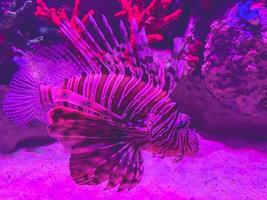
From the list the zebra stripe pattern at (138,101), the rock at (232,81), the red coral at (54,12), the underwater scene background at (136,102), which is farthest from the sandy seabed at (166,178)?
the red coral at (54,12)

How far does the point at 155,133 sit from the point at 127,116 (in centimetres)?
26

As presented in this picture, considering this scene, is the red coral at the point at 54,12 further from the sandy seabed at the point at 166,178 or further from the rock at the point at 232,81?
the sandy seabed at the point at 166,178

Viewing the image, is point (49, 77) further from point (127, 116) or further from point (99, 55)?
point (127, 116)

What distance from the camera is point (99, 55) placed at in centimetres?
281

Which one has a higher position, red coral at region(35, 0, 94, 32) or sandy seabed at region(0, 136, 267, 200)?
red coral at region(35, 0, 94, 32)

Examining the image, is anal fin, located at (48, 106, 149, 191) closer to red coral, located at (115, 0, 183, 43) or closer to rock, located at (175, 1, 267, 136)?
rock, located at (175, 1, 267, 136)

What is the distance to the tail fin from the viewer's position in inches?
130

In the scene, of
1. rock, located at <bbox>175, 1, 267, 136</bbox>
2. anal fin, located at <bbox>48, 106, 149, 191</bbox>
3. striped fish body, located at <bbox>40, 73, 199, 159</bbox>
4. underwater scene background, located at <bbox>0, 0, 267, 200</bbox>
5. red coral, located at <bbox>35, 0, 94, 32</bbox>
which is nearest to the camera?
anal fin, located at <bbox>48, 106, 149, 191</bbox>

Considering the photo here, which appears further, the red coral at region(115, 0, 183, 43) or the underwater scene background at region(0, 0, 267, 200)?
the red coral at region(115, 0, 183, 43)

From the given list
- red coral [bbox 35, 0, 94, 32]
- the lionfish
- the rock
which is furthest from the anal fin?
red coral [bbox 35, 0, 94, 32]

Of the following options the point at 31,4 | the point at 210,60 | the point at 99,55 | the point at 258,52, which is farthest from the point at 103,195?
the point at 31,4

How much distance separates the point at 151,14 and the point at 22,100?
2.11m

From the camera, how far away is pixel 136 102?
267 cm

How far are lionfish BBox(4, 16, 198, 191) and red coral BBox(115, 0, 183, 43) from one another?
4.86ft
